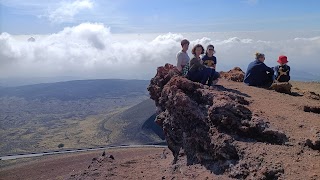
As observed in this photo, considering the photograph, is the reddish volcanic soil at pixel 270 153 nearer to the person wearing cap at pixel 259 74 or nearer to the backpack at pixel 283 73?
the person wearing cap at pixel 259 74

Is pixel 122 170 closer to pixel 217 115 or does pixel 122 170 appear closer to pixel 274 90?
pixel 217 115

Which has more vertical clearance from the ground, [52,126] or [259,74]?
[259,74]

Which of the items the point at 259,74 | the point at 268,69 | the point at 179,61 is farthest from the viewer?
the point at 259,74

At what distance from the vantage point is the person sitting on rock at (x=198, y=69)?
48.3 ft

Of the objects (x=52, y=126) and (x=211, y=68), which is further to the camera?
(x=52, y=126)

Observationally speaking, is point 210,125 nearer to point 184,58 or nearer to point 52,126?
point 184,58

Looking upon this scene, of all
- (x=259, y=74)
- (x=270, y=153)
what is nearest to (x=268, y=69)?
(x=259, y=74)

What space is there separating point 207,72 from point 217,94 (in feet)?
6.94

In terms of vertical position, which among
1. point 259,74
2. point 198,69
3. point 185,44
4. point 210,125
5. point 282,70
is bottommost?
point 210,125

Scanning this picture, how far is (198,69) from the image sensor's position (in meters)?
15.3

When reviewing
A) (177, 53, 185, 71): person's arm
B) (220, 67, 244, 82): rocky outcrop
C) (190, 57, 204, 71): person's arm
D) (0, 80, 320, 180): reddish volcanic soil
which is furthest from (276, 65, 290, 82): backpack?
(177, 53, 185, 71): person's arm

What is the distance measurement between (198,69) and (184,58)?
3.06 feet

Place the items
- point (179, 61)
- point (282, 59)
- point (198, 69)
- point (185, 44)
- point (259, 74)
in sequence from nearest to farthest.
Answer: point (198, 69), point (185, 44), point (179, 61), point (259, 74), point (282, 59)

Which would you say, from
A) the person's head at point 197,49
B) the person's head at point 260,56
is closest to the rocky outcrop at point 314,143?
the person's head at point 197,49
